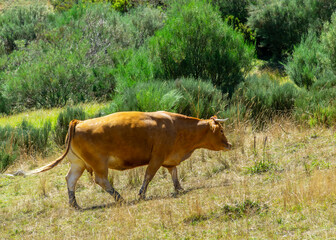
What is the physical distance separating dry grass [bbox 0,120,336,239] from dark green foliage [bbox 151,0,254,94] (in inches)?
269

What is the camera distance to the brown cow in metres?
8.58

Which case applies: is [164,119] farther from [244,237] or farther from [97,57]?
[97,57]

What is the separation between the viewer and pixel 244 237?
639cm

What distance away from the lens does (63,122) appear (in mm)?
15438

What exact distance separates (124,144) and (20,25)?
89.9ft

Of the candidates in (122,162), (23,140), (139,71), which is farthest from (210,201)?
(139,71)

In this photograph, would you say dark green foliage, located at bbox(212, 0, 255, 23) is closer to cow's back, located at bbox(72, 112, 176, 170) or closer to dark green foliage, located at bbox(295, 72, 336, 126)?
dark green foliage, located at bbox(295, 72, 336, 126)


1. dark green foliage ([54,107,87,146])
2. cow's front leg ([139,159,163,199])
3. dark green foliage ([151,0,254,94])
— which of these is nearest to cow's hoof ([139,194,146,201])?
cow's front leg ([139,159,163,199])

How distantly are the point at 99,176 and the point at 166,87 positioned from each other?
6771 mm

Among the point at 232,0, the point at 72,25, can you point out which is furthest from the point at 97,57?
the point at 232,0

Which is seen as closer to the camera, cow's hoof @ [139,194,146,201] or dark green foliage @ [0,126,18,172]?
cow's hoof @ [139,194,146,201]

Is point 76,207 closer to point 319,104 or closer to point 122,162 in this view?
point 122,162

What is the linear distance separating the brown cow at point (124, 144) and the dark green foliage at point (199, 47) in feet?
29.4

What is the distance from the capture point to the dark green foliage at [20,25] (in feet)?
105
